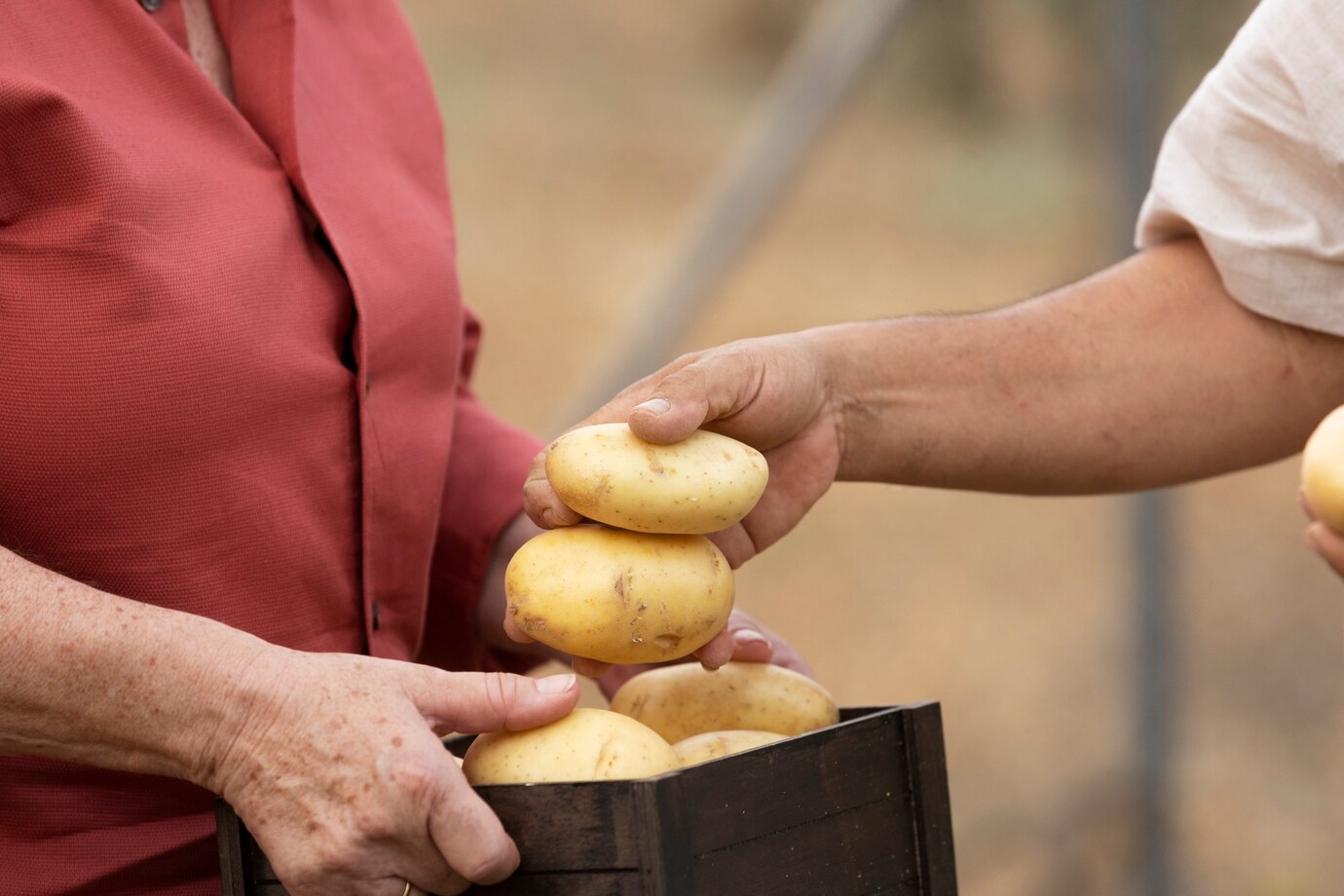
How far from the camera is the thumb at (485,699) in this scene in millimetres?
1248

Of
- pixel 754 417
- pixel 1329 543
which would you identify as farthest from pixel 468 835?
pixel 1329 543

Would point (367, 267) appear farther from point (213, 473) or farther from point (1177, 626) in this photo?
point (1177, 626)

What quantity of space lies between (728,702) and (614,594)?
0.79 ft

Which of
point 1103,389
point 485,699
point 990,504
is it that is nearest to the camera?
point 485,699

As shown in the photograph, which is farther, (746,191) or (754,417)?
(746,191)

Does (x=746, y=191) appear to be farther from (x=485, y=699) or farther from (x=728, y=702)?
(x=485, y=699)

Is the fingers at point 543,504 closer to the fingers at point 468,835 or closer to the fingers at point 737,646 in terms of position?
the fingers at point 737,646

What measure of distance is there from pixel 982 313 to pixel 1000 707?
2.65m

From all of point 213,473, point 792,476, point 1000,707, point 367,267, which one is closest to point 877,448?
point 792,476

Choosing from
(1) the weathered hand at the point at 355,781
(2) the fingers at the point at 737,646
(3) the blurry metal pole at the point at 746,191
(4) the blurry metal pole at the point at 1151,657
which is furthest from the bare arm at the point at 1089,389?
(4) the blurry metal pole at the point at 1151,657

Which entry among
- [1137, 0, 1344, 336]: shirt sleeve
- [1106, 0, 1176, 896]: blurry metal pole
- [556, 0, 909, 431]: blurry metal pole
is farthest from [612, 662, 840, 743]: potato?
[1106, 0, 1176, 896]: blurry metal pole

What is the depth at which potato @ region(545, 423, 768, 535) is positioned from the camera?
1.33m

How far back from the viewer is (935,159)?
5555 mm

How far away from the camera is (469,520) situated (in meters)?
1.81
